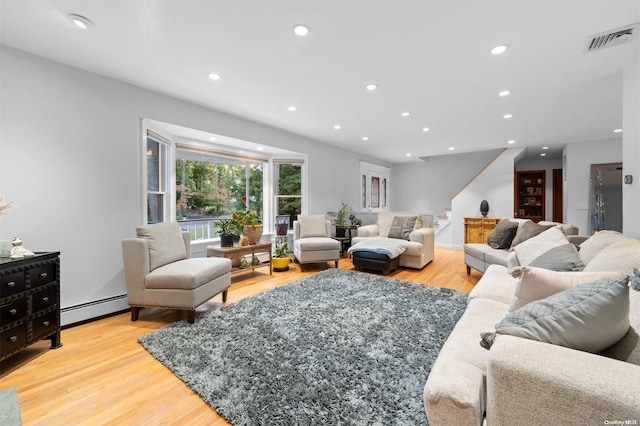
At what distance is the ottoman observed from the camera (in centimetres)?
408

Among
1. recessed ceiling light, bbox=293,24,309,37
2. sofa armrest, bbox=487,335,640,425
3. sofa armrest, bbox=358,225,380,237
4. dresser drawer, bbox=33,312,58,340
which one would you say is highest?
recessed ceiling light, bbox=293,24,309,37

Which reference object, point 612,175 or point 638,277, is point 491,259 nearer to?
point 638,277

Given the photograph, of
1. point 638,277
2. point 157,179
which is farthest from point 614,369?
point 157,179

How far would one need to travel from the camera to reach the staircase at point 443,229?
684cm

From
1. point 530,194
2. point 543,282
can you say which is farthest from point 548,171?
point 543,282

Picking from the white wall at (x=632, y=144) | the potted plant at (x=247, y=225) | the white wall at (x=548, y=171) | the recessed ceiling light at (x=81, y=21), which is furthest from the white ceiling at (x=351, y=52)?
the white wall at (x=548, y=171)

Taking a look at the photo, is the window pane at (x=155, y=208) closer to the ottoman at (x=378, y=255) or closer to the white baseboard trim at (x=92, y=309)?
the white baseboard trim at (x=92, y=309)

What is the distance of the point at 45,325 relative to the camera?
A: 6.66ft

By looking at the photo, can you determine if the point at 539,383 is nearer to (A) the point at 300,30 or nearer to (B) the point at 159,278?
(A) the point at 300,30

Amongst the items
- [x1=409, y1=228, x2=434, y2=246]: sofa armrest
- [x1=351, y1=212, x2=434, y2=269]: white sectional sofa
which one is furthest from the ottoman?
[x1=409, y1=228, x2=434, y2=246]: sofa armrest

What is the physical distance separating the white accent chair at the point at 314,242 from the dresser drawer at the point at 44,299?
2922 millimetres

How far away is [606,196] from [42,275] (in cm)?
822

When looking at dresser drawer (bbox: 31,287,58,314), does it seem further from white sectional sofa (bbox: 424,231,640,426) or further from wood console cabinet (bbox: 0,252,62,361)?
white sectional sofa (bbox: 424,231,640,426)

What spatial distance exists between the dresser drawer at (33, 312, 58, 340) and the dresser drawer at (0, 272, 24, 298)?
11.2 inches
